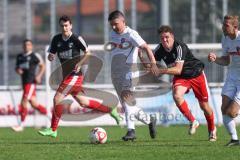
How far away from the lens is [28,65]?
2134 centimetres

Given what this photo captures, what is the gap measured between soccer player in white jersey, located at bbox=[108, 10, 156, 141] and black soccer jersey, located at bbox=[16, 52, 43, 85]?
7116 millimetres

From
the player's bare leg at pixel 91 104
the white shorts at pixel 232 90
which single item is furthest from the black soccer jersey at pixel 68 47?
the white shorts at pixel 232 90

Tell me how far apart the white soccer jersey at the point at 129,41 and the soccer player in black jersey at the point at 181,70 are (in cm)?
40

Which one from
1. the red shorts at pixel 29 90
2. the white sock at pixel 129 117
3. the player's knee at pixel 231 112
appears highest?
the player's knee at pixel 231 112

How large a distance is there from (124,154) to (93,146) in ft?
4.78

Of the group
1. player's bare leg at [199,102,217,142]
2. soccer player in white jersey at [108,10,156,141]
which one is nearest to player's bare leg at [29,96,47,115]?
soccer player in white jersey at [108,10,156,141]

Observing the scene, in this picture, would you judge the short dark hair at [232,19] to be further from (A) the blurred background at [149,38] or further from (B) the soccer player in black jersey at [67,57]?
(A) the blurred background at [149,38]

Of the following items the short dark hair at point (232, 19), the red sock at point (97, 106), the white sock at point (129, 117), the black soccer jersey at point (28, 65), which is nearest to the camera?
the short dark hair at point (232, 19)

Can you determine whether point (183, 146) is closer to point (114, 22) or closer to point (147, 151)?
point (147, 151)

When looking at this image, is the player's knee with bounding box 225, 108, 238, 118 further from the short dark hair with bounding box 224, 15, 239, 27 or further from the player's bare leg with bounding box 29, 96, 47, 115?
the player's bare leg with bounding box 29, 96, 47, 115

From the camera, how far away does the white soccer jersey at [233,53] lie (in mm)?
12719

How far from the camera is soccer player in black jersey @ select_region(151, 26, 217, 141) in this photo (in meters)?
13.6

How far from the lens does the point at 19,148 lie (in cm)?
1273

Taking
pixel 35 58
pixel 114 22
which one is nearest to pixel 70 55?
pixel 114 22
